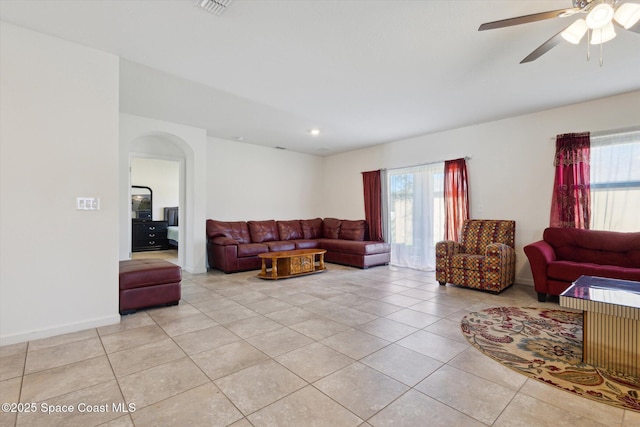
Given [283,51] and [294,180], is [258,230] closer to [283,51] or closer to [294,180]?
[294,180]

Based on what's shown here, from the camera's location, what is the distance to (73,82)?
2703 millimetres

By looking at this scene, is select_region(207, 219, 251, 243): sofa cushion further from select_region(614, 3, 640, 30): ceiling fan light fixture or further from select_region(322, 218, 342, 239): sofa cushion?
select_region(614, 3, 640, 30): ceiling fan light fixture

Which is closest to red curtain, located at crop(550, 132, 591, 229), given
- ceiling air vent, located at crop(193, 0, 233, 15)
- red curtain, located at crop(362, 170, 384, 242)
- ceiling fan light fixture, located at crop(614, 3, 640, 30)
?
ceiling fan light fixture, located at crop(614, 3, 640, 30)

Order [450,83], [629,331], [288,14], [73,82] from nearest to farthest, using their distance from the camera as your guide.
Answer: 1. [629,331]
2. [288,14]
3. [73,82]
4. [450,83]

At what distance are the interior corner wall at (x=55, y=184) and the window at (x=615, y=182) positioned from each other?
19.3ft

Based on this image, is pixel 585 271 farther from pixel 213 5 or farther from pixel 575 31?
pixel 213 5

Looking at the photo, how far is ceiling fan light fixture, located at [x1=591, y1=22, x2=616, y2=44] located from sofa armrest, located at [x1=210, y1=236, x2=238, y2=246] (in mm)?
5111

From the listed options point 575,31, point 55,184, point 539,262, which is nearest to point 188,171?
point 55,184

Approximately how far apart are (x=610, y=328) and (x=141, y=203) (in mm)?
10091

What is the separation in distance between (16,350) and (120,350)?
2.68ft

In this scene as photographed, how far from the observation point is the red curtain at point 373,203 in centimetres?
650

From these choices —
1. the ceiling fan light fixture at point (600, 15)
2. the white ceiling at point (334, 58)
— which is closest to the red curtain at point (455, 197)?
the white ceiling at point (334, 58)

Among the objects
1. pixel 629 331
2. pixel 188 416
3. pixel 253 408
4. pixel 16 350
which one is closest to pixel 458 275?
pixel 629 331

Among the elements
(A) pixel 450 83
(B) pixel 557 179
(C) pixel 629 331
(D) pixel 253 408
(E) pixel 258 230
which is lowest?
(D) pixel 253 408
